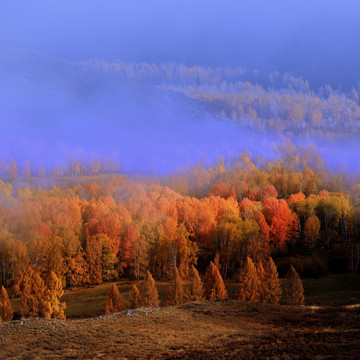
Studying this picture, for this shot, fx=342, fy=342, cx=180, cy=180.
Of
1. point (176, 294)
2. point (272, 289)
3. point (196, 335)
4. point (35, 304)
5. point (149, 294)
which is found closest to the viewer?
point (196, 335)

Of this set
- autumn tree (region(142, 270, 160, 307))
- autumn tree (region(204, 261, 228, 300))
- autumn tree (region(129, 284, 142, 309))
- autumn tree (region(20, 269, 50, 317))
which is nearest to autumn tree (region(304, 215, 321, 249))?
autumn tree (region(204, 261, 228, 300))

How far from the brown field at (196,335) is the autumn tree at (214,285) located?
1387cm

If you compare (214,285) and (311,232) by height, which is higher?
(311,232)

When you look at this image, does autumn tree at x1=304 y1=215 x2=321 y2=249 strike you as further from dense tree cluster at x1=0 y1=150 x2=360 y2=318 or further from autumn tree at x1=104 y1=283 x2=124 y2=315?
autumn tree at x1=104 y1=283 x2=124 y2=315

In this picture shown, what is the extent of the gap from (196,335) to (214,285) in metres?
25.9


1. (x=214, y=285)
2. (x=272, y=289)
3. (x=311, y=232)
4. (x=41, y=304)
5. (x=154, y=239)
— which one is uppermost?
(x=311, y=232)

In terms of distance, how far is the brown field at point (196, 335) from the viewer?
20252mm

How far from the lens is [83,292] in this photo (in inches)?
2680

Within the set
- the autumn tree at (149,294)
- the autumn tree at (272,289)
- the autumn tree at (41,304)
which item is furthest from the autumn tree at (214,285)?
the autumn tree at (41,304)

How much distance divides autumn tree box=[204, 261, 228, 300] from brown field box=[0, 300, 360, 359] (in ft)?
45.5

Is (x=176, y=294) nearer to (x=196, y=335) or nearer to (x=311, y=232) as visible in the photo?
(x=196, y=335)

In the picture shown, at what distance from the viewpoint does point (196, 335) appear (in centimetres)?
2848

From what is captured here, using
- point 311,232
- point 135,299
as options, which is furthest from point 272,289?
point 311,232

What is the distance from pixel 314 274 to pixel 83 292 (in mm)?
47989
